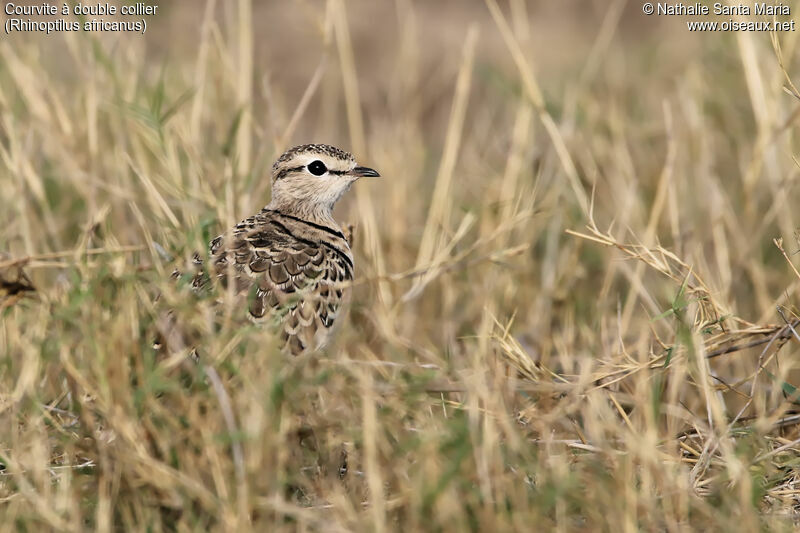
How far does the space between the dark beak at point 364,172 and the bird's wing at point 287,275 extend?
45 centimetres

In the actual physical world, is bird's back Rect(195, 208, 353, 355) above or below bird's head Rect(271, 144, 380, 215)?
below

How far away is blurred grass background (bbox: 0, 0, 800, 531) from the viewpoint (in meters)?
2.92

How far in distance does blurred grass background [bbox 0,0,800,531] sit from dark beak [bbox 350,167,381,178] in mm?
227

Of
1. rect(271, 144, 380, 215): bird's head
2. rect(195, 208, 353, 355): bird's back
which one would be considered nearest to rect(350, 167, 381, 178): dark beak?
rect(271, 144, 380, 215): bird's head

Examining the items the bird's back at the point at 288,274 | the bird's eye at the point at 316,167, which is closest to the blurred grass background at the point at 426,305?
the bird's back at the point at 288,274

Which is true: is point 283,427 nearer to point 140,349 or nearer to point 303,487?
point 303,487

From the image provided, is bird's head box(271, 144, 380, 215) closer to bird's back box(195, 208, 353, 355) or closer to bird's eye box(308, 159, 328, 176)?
bird's eye box(308, 159, 328, 176)

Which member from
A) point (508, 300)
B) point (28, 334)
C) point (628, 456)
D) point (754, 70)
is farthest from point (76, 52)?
point (628, 456)

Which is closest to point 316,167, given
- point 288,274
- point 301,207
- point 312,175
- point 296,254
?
point 312,175

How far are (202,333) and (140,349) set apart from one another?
182 millimetres

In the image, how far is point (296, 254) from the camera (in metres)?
4.32

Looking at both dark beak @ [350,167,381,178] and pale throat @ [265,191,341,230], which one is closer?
dark beak @ [350,167,381,178]

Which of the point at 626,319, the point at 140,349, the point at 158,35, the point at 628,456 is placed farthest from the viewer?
the point at 158,35

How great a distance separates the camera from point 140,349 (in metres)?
3.16
